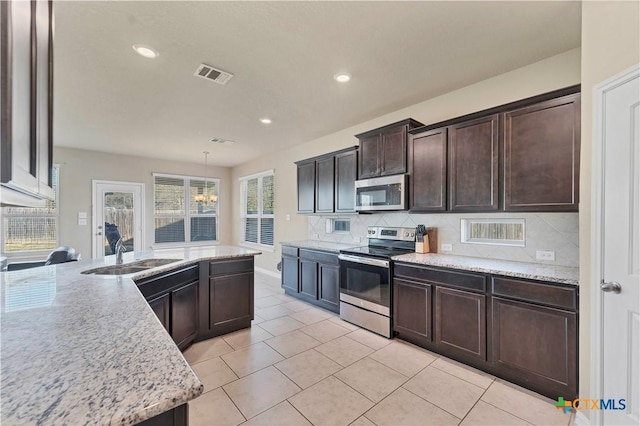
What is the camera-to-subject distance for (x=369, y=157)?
3.69 metres

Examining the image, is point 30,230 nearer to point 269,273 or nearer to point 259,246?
point 259,246

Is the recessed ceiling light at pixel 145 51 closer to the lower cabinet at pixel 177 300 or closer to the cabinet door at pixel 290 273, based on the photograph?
the lower cabinet at pixel 177 300

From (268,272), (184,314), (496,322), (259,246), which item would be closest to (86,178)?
(259,246)

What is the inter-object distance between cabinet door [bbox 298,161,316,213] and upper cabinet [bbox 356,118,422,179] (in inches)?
41.7

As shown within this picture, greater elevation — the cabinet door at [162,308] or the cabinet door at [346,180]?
the cabinet door at [346,180]

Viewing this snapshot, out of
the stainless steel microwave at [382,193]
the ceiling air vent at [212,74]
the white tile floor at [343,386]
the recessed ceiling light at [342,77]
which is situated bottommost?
the white tile floor at [343,386]

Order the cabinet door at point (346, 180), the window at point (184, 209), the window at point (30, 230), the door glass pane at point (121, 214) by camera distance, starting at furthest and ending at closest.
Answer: the window at point (184, 209) → the door glass pane at point (121, 214) → the window at point (30, 230) → the cabinet door at point (346, 180)

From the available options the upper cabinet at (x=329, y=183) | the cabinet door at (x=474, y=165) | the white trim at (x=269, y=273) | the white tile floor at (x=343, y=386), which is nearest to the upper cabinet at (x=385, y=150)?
the upper cabinet at (x=329, y=183)

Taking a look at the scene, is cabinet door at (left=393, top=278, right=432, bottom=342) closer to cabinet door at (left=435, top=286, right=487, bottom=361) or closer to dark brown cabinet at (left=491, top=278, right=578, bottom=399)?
cabinet door at (left=435, top=286, right=487, bottom=361)

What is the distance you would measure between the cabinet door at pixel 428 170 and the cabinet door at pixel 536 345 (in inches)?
45.1

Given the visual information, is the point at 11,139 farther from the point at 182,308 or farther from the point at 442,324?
the point at 442,324

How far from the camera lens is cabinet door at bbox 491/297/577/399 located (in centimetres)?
197

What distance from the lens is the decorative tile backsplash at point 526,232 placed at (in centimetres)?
240

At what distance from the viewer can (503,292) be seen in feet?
7.51
